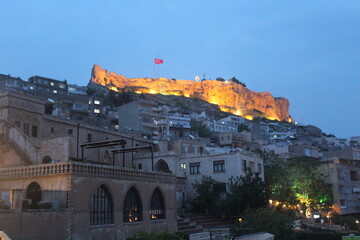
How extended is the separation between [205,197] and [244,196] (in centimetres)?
399

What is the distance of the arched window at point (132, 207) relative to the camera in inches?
1166

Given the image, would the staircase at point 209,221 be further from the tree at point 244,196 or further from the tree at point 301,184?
the tree at point 301,184

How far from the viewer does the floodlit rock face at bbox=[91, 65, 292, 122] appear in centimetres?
15156

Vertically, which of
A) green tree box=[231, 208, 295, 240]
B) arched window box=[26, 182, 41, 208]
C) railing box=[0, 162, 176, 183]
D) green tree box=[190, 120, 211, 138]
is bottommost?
green tree box=[231, 208, 295, 240]

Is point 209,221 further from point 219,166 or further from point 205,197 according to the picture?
point 219,166

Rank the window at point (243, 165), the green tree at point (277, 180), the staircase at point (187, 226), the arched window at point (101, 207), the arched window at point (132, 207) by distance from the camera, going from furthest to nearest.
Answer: the green tree at point (277, 180)
the window at point (243, 165)
the staircase at point (187, 226)
the arched window at point (132, 207)
the arched window at point (101, 207)

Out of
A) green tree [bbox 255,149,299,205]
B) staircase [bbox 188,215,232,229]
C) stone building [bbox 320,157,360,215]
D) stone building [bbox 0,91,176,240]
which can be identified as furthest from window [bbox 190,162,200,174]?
stone building [bbox 320,157,360,215]

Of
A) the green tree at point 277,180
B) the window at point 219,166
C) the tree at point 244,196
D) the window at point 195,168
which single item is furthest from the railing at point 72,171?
the green tree at point 277,180

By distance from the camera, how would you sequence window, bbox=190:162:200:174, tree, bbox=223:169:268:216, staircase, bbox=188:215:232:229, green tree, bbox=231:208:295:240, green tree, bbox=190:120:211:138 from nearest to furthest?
1. green tree, bbox=231:208:295:240
2. staircase, bbox=188:215:232:229
3. tree, bbox=223:169:268:216
4. window, bbox=190:162:200:174
5. green tree, bbox=190:120:211:138

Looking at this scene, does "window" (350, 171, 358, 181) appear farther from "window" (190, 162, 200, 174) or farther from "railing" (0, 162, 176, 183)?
"railing" (0, 162, 176, 183)

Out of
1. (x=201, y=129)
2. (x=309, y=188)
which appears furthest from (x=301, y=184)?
(x=201, y=129)

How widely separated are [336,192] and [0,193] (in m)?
48.3

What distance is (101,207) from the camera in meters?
27.3

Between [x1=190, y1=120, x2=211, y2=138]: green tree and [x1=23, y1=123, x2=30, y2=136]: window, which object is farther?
[x1=190, y1=120, x2=211, y2=138]: green tree
